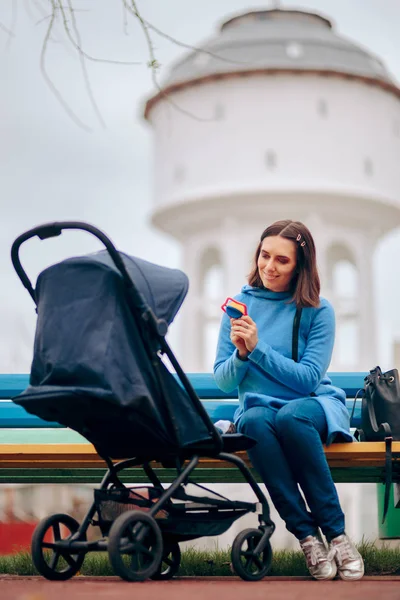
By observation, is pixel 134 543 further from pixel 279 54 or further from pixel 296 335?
pixel 279 54

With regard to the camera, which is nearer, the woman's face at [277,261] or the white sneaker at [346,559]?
the white sneaker at [346,559]

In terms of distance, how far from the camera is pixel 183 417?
3.70m

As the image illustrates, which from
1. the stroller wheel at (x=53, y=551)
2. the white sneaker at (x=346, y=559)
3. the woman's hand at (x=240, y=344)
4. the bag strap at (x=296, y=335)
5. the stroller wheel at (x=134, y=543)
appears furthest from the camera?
the bag strap at (x=296, y=335)

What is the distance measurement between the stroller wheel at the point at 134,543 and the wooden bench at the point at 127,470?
0.71m

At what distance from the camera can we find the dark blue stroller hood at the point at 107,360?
349cm

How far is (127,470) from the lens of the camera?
15.7ft

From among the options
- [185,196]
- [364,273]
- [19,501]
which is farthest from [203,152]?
[19,501]

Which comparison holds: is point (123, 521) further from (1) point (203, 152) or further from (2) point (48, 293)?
(1) point (203, 152)

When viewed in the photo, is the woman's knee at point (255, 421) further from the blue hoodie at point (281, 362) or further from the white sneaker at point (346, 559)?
the white sneaker at point (346, 559)

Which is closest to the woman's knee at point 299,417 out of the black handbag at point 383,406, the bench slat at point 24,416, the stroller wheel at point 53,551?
the black handbag at point 383,406

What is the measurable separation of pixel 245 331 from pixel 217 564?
1043 millimetres

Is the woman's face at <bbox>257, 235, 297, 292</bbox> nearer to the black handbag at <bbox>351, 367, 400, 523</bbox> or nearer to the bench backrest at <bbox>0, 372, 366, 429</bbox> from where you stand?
the black handbag at <bbox>351, 367, 400, 523</bbox>

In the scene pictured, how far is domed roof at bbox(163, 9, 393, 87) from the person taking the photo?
28422mm

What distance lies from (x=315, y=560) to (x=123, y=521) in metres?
0.76
